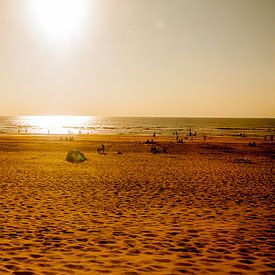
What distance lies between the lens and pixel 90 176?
16.7 meters

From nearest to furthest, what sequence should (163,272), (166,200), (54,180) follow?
1. (163,272)
2. (166,200)
3. (54,180)

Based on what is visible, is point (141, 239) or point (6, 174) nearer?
point (141, 239)

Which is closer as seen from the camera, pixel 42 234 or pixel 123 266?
pixel 123 266

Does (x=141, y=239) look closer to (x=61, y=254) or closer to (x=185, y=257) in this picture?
(x=185, y=257)

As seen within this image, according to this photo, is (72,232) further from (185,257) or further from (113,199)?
(113,199)

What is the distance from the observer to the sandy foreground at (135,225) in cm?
586

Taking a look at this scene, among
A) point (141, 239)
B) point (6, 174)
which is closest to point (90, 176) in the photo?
point (6, 174)

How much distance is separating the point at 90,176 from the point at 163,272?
452 inches

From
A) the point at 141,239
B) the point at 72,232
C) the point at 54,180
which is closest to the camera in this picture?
the point at 141,239

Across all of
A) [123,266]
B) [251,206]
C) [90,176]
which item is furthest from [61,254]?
[90,176]

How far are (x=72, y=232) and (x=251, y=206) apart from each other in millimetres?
5809

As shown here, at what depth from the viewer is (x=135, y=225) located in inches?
329

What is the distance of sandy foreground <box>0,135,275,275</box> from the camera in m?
5.86

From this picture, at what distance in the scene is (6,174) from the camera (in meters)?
16.6
